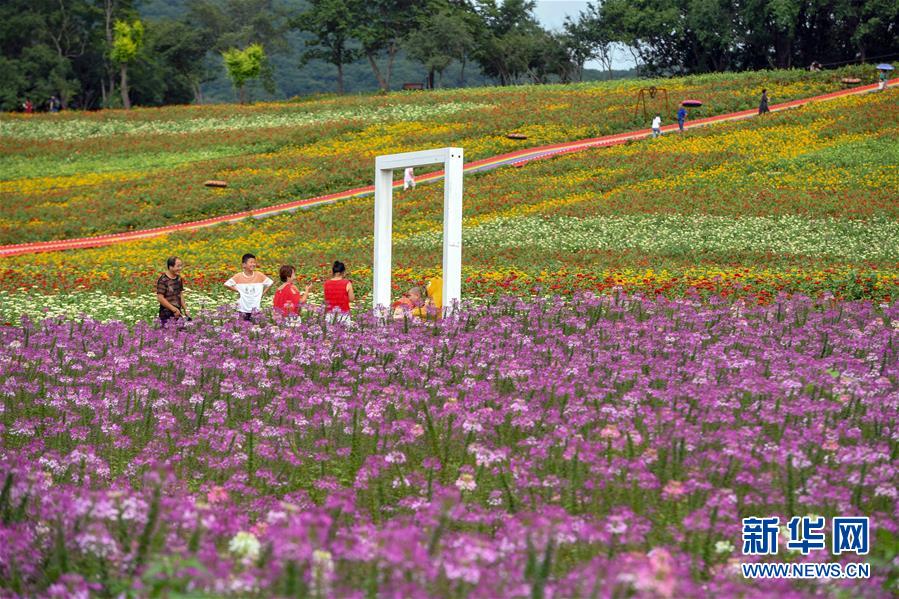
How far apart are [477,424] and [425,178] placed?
110 feet

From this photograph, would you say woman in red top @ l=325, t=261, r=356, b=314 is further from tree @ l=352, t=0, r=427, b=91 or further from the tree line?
tree @ l=352, t=0, r=427, b=91

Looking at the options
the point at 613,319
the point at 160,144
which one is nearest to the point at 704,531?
the point at 613,319

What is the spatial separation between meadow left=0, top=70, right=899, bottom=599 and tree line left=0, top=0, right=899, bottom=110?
4784 cm

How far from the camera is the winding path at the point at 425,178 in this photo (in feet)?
113

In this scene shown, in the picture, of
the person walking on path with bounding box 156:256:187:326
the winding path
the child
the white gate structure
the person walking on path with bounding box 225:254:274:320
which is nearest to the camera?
the white gate structure

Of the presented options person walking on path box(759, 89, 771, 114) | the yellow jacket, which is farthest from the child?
person walking on path box(759, 89, 771, 114)

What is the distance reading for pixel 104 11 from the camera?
312 feet

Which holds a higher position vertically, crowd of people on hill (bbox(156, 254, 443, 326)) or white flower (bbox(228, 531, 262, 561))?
white flower (bbox(228, 531, 262, 561))

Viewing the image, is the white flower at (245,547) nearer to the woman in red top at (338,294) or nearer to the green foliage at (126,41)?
the woman in red top at (338,294)

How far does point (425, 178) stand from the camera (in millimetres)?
41125

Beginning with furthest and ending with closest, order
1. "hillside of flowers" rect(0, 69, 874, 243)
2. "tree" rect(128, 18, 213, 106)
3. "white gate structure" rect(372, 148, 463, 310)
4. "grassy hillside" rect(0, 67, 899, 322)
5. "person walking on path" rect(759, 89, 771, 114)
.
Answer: "tree" rect(128, 18, 213, 106)
"person walking on path" rect(759, 89, 771, 114)
"hillside of flowers" rect(0, 69, 874, 243)
"grassy hillside" rect(0, 67, 899, 322)
"white gate structure" rect(372, 148, 463, 310)

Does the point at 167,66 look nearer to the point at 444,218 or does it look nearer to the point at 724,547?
the point at 444,218

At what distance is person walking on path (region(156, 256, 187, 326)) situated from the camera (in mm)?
15461

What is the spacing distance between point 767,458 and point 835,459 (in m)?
0.44
